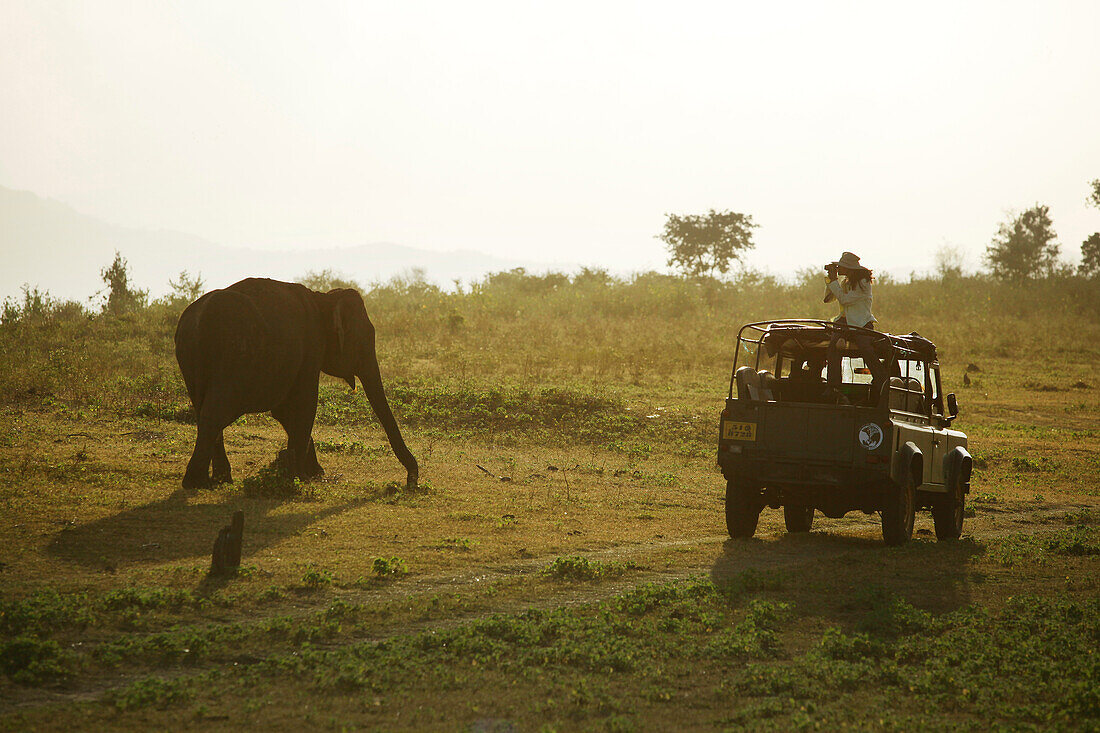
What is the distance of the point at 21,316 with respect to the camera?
28.5 meters

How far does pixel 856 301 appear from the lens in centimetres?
1120

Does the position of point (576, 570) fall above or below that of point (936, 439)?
below

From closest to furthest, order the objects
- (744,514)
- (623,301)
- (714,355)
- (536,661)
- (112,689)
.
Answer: (112,689), (536,661), (744,514), (714,355), (623,301)

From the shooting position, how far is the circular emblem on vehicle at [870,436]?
9.46 m

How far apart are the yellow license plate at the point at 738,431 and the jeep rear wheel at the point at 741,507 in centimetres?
52

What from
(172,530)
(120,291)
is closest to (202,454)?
(172,530)

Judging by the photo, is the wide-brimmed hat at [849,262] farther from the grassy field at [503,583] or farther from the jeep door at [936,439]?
the grassy field at [503,583]

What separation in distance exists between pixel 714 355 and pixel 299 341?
58.2ft

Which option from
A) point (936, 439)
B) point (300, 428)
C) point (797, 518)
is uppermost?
point (936, 439)

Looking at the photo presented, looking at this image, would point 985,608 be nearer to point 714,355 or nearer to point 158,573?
point 158,573

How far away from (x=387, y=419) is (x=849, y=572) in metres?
6.49

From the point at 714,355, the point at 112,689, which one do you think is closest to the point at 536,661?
the point at 112,689

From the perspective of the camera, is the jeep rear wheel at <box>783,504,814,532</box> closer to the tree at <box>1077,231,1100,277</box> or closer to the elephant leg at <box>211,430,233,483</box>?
the elephant leg at <box>211,430,233,483</box>

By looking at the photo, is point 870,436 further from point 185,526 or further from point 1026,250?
point 1026,250
